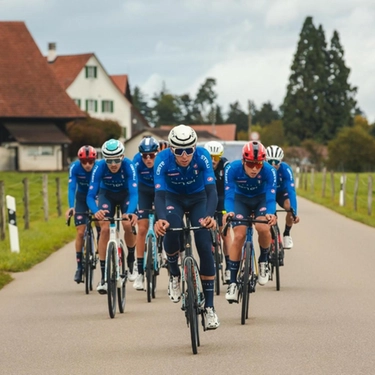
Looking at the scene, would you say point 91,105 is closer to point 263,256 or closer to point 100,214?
point 100,214

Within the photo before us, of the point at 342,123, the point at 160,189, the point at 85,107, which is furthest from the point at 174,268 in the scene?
the point at 342,123

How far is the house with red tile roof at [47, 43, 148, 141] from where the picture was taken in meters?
103

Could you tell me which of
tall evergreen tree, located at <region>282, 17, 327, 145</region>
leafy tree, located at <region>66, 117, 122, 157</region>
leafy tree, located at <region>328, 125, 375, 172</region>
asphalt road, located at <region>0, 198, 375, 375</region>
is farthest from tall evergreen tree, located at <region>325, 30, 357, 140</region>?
asphalt road, located at <region>0, 198, 375, 375</region>

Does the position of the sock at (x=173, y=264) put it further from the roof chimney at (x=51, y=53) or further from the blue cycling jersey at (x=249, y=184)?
the roof chimney at (x=51, y=53)

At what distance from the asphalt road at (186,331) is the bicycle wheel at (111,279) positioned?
148 millimetres

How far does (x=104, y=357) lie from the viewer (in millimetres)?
8711

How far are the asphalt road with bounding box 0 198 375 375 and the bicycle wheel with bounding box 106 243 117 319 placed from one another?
15cm

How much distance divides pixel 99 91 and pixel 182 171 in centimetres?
9531

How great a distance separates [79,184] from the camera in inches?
549

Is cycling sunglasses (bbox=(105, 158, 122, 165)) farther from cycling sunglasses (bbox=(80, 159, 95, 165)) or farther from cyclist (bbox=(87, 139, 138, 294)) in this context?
cycling sunglasses (bbox=(80, 159, 95, 165))

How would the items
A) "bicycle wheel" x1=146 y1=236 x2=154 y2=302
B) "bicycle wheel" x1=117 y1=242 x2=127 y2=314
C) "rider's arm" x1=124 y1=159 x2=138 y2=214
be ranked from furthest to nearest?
"bicycle wheel" x1=146 y1=236 x2=154 y2=302
"rider's arm" x1=124 y1=159 x2=138 y2=214
"bicycle wheel" x1=117 y1=242 x2=127 y2=314

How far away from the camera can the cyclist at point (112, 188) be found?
12.1 meters

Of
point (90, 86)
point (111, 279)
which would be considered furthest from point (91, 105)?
point (111, 279)

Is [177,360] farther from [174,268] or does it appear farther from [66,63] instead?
[66,63]
